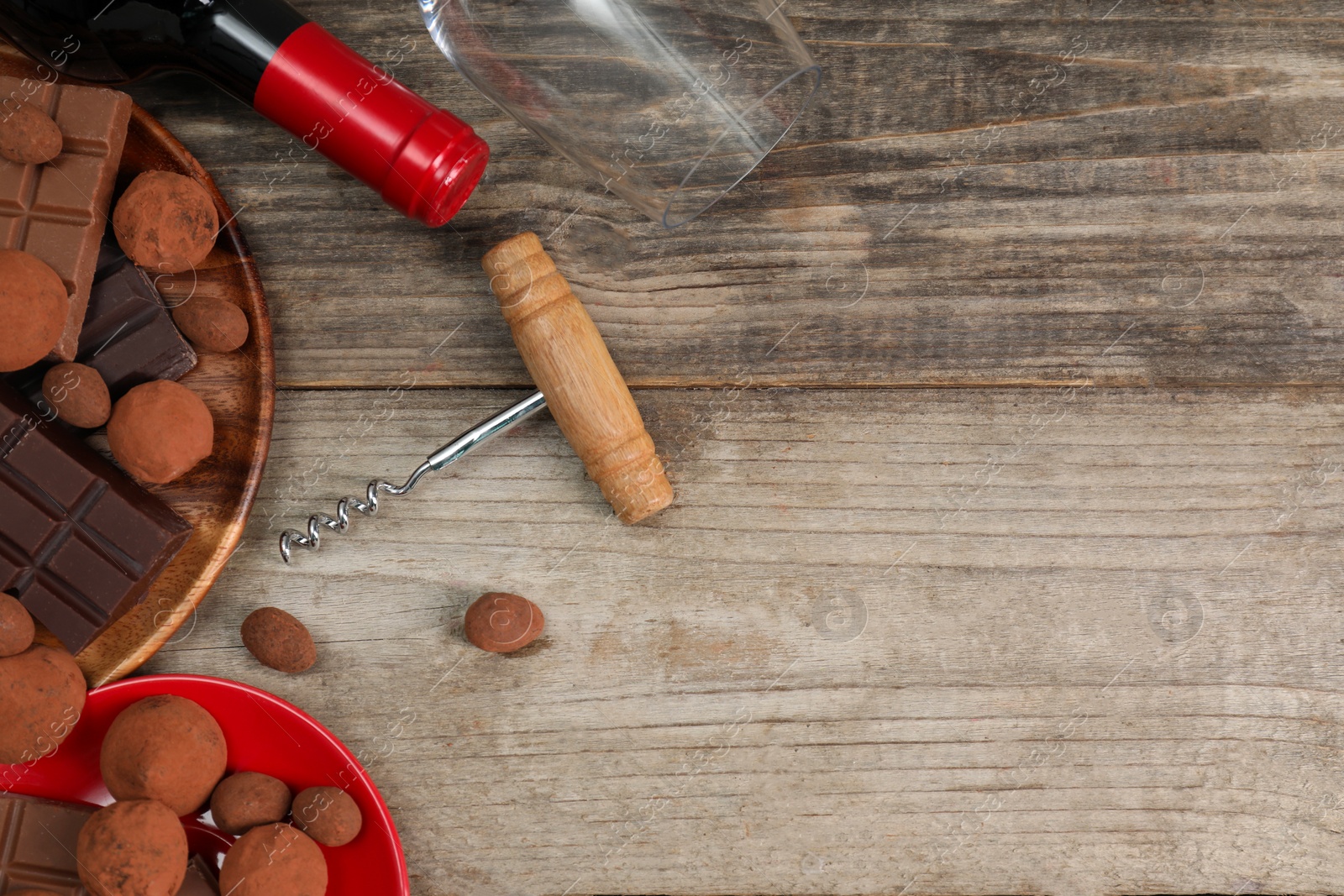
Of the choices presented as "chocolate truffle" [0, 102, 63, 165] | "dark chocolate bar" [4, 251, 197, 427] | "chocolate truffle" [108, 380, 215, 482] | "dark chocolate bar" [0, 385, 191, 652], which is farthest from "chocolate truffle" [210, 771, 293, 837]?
"chocolate truffle" [0, 102, 63, 165]

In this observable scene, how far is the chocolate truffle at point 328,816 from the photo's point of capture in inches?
38.2

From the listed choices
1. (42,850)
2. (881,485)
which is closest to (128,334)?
(42,850)

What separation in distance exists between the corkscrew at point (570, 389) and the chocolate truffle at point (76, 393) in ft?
1.14

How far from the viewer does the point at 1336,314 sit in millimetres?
1144

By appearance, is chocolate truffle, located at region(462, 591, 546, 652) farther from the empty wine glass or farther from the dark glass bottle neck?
the dark glass bottle neck

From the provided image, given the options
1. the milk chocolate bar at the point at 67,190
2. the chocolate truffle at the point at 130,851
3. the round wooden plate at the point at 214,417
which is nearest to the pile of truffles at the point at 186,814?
the chocolate truffle at the point at 130,851

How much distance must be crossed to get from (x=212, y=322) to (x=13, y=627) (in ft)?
1.24

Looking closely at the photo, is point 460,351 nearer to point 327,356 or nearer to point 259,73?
point 327,356

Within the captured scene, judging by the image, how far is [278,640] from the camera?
3.47 ft

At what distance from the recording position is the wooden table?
→ 1.10m

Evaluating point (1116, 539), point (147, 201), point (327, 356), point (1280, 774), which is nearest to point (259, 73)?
point (147, 201)

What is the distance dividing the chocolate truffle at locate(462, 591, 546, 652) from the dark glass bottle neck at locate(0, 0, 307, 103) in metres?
0.62

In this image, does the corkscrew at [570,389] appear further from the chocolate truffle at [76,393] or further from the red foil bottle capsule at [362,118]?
the chocolate truffle at [76,393]

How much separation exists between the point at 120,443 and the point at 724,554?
693mm
